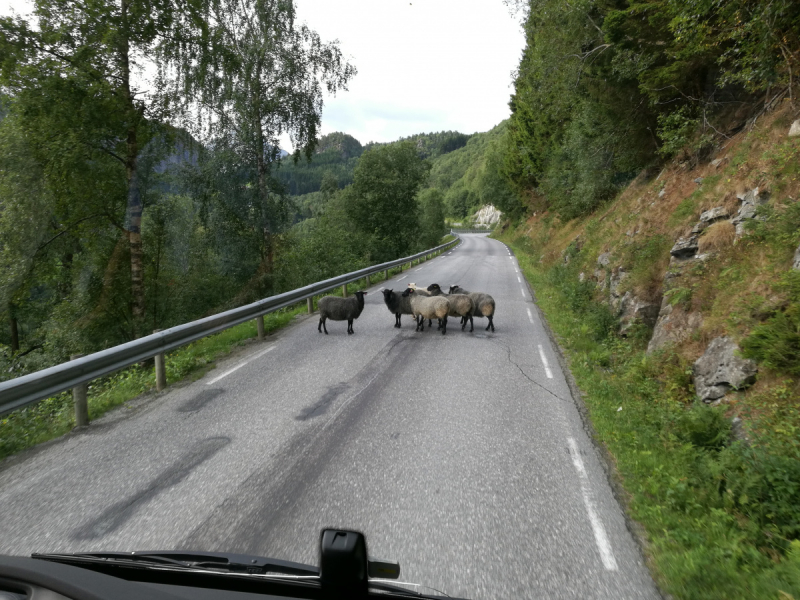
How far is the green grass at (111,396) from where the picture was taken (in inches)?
215

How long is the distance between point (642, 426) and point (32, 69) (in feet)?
50.3

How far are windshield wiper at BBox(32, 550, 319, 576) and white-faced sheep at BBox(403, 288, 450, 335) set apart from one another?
8421 millimetres

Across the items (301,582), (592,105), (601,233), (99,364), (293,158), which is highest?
(592,105)

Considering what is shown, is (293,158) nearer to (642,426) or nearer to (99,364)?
(99,364)

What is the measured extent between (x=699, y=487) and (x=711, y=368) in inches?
89.2

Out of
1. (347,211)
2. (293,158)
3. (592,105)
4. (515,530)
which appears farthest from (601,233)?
(347,211)

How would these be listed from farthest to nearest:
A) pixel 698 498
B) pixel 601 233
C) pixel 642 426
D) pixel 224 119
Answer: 1. pixel 224 119
2. pixel 601 233
3. pixel 642 426
4. pixel 698 498

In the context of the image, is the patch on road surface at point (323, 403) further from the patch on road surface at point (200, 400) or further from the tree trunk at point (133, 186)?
the tree trunk at point (133, 186)

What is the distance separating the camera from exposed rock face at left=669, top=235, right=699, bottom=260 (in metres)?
8.53

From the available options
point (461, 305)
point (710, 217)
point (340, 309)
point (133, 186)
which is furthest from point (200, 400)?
point (133, 186)

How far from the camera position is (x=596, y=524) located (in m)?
3.77

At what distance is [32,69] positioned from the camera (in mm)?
11289

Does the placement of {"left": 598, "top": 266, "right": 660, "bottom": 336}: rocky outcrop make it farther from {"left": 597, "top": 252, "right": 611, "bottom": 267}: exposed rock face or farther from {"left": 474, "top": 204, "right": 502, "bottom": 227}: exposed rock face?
{"left": 474, "top": 204, "right": 502, "bottom": 227}: exposed rock face

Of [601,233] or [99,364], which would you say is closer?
[99,364]
